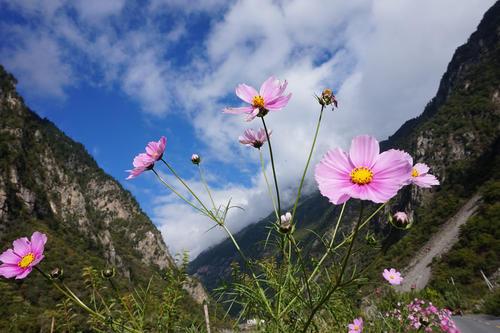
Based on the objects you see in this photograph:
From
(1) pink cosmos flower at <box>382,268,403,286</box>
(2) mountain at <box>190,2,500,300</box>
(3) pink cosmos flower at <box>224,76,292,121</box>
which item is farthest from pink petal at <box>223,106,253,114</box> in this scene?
(2) mountain at <box>190,2,500,300</box>

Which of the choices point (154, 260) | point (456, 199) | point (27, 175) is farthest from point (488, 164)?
point (154, 260)

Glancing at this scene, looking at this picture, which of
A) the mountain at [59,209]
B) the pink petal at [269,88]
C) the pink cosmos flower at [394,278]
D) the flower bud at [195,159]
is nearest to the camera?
the pink petal at [269,88]

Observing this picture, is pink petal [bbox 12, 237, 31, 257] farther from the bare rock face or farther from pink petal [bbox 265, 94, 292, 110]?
the bare rock face

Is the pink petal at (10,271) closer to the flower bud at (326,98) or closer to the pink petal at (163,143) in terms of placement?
the pink petal at (163,143)

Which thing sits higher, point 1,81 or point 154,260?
point 1,81

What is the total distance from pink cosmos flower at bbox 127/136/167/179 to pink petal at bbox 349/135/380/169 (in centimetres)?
96

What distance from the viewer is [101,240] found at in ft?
319

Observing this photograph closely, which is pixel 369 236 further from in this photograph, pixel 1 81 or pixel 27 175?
pixel 1 81

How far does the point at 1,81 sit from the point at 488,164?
9070 centimetres

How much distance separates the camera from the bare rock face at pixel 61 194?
214ft

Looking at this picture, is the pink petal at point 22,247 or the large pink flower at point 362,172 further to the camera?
the pink petal at point 22,247

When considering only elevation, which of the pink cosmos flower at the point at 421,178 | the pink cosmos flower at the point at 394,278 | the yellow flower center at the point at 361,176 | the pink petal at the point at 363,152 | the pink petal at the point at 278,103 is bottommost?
the pink cosmos flower at the point at 394,278

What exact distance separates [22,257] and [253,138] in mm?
1170

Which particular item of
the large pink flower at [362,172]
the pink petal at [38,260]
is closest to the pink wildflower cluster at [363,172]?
the large pink flower at [362,172]
